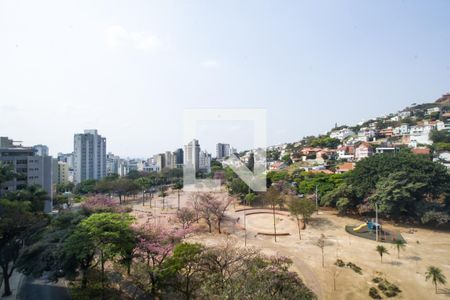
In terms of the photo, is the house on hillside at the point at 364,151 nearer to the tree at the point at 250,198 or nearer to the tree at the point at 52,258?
the tree at the point at 250,198

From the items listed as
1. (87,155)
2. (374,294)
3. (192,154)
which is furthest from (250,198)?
(87,155)

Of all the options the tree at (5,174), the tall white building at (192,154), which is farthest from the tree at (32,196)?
the tall white building at (192,154)

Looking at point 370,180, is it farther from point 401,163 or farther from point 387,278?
point 387,278

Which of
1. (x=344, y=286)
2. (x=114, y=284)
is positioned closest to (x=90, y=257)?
(x=114, y=284)

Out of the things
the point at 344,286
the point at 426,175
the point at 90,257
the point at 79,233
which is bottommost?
the point at 344,286

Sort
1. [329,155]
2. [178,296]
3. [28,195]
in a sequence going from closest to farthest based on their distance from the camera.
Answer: [178,296] < [28,195] < [329,155]

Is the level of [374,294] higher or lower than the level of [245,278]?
lower

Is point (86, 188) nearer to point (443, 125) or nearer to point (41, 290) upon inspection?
point (41, 290)
